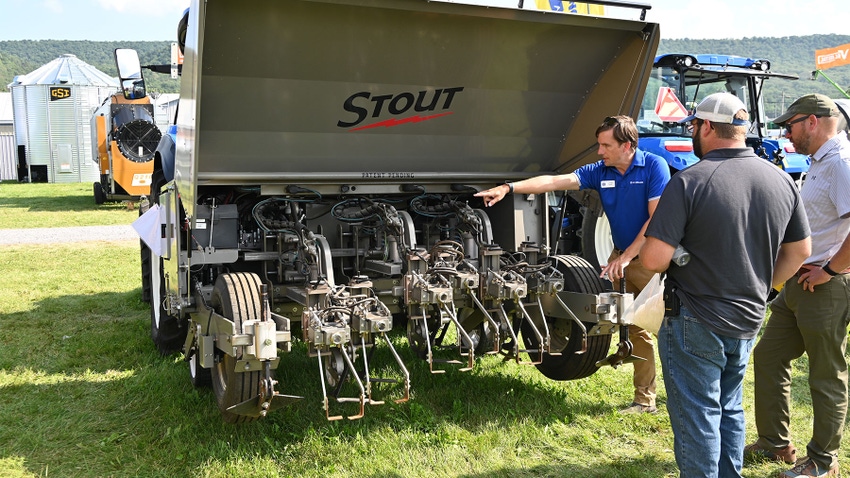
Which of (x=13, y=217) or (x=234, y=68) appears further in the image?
(x=13, y=217)

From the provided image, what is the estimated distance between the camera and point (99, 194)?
18.7 metres

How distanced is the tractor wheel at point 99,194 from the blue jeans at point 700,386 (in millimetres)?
17783

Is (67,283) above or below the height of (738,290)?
below

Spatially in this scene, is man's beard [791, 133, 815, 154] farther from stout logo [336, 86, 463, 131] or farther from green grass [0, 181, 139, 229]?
green grass [0, 181, 139, 229]

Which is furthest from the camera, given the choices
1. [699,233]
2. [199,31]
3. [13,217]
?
[13,217]

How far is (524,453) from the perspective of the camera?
4.03m

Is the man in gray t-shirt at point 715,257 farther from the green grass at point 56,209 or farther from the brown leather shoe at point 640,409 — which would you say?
the green grass at point 56,209

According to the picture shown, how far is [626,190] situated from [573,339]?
0.95 meters

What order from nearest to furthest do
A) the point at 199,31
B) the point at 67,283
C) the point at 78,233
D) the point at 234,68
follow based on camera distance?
the point at 199,31, the point at 234,68, the point at 67,283, the point at 78,233

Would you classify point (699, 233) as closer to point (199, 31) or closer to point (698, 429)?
point (698, 429)

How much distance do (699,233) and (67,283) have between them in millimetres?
7861

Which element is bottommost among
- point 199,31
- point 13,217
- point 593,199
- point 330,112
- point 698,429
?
point 13,217

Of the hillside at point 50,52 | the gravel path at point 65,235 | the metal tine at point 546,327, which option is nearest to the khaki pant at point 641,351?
the metal tine at point 546,327

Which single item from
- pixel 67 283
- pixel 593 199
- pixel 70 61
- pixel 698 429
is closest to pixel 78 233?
pixel 67 283
